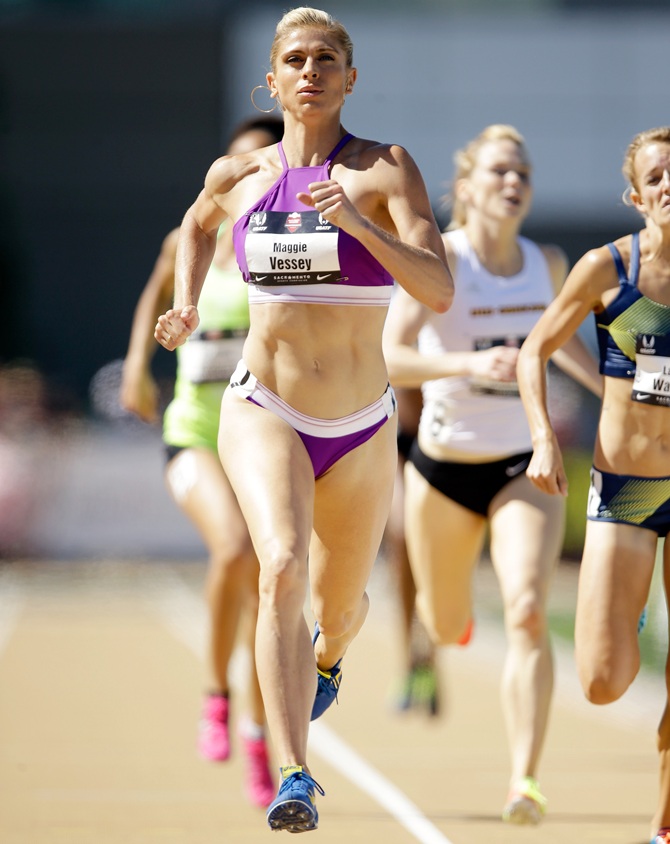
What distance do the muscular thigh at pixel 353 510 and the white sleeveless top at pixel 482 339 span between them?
1768mm

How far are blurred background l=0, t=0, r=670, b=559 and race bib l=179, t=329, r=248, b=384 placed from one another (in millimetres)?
23176

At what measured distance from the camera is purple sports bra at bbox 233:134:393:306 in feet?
16.5

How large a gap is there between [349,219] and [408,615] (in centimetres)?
485

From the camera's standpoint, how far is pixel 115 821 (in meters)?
6.72

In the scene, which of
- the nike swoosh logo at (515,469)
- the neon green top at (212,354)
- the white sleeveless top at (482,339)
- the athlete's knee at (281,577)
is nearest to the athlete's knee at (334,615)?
the athlete's knee at (281,577)

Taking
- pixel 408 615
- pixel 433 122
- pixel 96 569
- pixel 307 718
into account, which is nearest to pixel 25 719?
pixel 408 615

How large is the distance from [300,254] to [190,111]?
28.9 m

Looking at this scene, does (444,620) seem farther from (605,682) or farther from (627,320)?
(627,320)

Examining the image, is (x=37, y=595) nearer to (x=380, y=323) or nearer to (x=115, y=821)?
(x=115, y=821)

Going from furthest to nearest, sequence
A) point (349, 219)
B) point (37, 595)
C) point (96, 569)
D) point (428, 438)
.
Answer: point (96, 569) < point (37, 595) < point (428, 438) < point (349, 219)

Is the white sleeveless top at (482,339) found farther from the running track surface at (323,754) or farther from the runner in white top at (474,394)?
the running track surface at (323,754)

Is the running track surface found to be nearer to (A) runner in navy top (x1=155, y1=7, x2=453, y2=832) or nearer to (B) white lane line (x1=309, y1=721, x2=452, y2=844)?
(B) white lane line (x1=309, y1=721, x2=452, y2=844)

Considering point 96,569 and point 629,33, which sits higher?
point 629,33

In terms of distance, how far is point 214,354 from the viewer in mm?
7660
